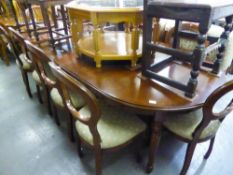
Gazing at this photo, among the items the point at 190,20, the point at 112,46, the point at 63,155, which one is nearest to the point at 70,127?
the point at 63,155

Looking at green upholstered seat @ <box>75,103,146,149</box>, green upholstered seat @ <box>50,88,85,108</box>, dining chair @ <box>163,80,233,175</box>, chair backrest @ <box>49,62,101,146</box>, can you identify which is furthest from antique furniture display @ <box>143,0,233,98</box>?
green upholstered seat @ <box>50,88,85,108</box>

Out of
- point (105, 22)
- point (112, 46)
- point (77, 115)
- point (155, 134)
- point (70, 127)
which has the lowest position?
point (70, 127)

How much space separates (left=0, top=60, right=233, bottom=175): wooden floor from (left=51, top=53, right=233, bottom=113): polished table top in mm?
707

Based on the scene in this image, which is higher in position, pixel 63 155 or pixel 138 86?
pixel 138 86

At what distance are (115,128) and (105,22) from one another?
2.26 feet

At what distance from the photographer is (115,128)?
1.17 metres

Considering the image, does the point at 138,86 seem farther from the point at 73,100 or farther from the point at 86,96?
the point at 73,100

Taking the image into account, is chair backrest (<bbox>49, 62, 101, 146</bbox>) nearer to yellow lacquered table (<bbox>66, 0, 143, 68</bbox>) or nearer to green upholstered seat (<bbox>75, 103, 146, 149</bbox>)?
green upholstered seat (<bbox>75, 103, 146, 149</bbox>)

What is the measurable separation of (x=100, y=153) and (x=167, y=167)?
2.08 feet

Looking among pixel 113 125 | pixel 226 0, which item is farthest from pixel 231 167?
pixel 226 0

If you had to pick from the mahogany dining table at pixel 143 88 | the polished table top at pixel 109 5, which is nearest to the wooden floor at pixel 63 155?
the mahogany dining table at pixel 143 88

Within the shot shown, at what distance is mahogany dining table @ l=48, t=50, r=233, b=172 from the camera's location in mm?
982

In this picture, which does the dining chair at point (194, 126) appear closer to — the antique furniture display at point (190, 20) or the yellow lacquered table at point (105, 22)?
the antique furniture display at point (190, 20)

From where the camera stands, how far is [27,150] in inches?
63.9
